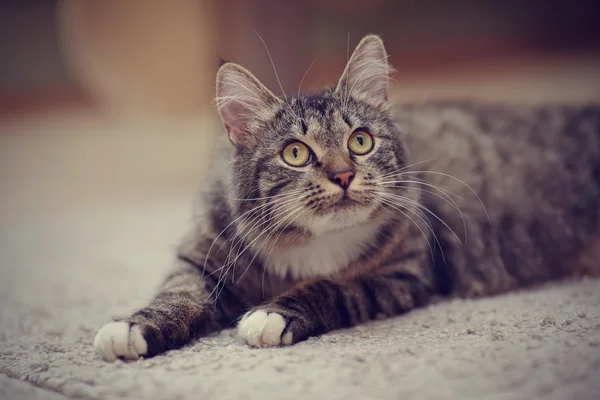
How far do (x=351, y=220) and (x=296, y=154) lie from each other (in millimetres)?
209

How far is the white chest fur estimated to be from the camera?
4.71ft

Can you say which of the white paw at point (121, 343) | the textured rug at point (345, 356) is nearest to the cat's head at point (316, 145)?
the textured rug at point (345, 356)

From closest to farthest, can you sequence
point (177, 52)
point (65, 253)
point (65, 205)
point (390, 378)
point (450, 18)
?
point (390, 378)
point (65, 253)
point (65, 205)
point (177, 52)
point (450, 18)

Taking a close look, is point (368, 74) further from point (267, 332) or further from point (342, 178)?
point (267, 332)

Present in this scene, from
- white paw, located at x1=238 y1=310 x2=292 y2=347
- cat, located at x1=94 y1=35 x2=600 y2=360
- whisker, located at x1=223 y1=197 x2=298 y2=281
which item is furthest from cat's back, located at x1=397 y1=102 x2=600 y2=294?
white paw, located at x1=238 y1=310 x2=292 y2=347

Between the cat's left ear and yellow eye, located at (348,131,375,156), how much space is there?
141mm

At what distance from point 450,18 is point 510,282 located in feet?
12.7

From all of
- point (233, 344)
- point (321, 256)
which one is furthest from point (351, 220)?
point (233, 344)

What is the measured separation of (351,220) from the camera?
1332 mm

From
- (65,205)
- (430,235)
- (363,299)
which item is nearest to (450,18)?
(65,205)

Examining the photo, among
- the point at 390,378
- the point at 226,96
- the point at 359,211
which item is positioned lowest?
the point at 390,378

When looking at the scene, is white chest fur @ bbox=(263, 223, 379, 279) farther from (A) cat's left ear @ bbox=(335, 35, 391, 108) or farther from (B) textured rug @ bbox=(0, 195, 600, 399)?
(A) cat's left ear @ bbox=(335, 35, 391, 108)

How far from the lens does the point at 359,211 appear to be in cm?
133

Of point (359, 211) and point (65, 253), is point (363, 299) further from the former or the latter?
point (65, 253)
